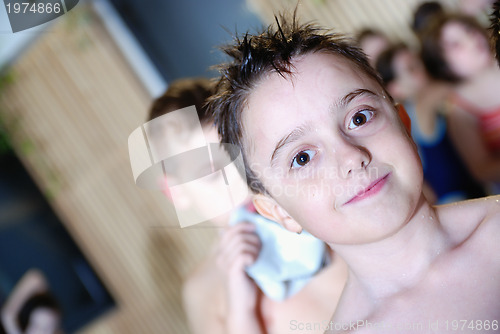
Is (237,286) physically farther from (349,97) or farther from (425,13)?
(425,13)

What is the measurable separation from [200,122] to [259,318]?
1.24 ft

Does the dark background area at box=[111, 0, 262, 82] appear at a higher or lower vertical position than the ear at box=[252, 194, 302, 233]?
higher

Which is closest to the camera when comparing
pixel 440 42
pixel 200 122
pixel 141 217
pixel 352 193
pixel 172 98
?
pixel 352 193

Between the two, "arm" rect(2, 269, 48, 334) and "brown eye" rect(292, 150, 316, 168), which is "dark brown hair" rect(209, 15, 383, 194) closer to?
"brown eye" rect(292, 150, 316, 168)

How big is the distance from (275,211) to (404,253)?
0.19 meters

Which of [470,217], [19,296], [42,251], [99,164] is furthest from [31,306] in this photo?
[99,164]

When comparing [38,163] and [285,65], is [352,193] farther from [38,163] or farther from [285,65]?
A: [38,163]

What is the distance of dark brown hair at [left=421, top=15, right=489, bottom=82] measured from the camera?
1692mm

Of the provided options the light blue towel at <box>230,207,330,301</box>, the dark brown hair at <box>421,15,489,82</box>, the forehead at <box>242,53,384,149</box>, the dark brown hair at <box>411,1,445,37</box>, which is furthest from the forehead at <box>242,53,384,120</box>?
the dark brown hair at <box>411,1,445,37</box>

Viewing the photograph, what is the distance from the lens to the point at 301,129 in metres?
0.59

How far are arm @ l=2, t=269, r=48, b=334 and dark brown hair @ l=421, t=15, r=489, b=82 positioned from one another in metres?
1.58

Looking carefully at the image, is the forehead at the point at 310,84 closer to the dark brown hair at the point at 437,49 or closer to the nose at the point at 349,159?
the nose at the point at 349,159

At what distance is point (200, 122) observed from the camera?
27.5 inches

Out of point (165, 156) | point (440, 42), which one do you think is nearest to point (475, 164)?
point (440, 42)
